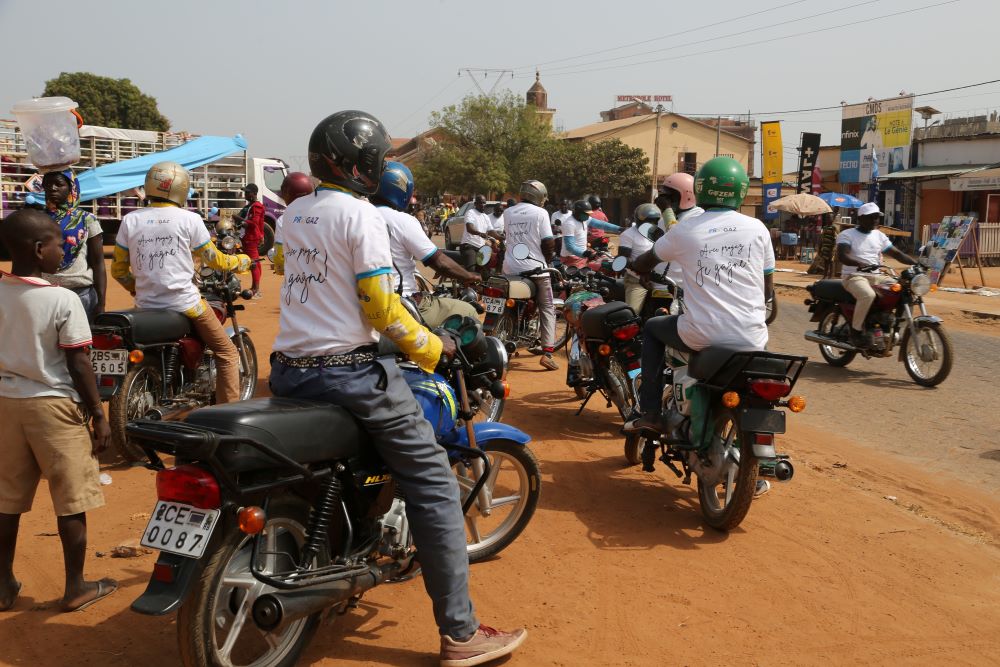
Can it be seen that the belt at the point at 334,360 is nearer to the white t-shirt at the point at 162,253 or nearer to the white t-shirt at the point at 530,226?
the white t-shirt at the point at 162,253

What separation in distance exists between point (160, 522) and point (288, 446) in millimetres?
489

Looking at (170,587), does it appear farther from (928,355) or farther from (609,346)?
(928,355)

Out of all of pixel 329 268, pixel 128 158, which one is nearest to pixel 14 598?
pixel 329 268

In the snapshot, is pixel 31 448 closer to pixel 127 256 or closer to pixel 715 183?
pixel 127 256

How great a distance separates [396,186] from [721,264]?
88.3 inches

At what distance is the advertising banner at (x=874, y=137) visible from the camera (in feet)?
115

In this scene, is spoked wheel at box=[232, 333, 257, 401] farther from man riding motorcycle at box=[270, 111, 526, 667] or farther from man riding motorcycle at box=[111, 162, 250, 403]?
man riding motorcycle at box=[270, 111, 526, 667]

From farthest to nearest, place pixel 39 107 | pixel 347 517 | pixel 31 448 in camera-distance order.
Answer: pixel 39 107 < pixel 31 448 < pixel 347 517

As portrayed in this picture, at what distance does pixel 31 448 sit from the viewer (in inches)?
151

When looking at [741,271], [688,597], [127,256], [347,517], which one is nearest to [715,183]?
[741,271]

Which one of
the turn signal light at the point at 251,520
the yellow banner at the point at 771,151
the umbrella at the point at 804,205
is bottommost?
the turn signal light at the point at 251,520

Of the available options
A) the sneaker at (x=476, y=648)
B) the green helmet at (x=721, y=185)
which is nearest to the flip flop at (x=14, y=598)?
the sneaker at (x=476, y=648)

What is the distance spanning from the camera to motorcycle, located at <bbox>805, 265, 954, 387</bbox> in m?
9.44

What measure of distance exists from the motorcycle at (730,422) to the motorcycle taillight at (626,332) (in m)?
1.25
